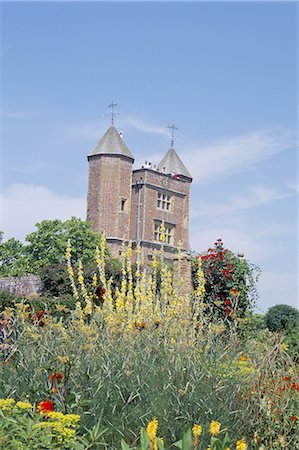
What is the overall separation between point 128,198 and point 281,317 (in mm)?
21358

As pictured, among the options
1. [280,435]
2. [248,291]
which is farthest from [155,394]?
[248,291]

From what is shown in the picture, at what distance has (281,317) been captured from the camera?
12.9 meters

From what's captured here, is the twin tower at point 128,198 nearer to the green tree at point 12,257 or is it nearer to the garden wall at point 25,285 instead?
the green tree at point 12,257

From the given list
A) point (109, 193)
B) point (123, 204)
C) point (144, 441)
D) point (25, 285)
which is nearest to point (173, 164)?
point (123, 204)

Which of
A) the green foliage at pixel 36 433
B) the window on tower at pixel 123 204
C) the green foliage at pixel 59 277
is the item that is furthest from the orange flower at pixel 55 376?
the window on tower at pixel 123 204

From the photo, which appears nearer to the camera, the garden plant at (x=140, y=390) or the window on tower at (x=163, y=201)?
the garden plant at (x=140, y=390)

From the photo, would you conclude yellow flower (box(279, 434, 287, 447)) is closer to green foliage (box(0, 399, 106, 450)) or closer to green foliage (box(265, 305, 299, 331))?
green foliage (box(0, 399, 106, 450))

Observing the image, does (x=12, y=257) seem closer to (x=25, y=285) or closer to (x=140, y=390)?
(x=25, y=285)

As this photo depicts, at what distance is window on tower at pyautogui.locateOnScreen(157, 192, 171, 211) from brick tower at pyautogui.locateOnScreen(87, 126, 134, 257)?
1.93m

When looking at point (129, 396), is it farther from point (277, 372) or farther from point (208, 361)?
point (277, 372)

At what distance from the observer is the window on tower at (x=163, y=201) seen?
115 feet

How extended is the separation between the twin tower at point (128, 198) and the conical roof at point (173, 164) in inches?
19.2

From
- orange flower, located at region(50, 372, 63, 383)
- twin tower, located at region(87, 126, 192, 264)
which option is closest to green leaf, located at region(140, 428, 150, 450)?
orange flower, located at region(50, 372, 63, 383)

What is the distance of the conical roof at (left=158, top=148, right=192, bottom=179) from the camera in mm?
37156
